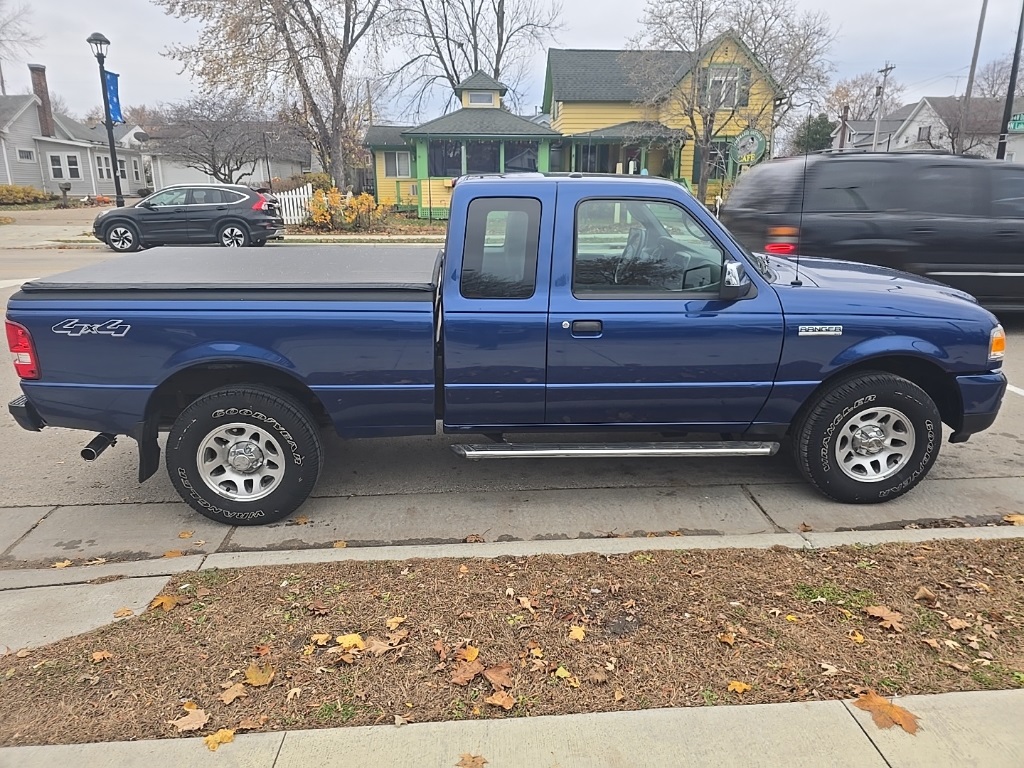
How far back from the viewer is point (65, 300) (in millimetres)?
3824

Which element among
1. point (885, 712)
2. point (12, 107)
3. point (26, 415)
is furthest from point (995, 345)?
point (12, 107)

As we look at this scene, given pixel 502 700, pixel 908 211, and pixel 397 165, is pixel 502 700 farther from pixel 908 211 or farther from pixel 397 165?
pixel 397 165

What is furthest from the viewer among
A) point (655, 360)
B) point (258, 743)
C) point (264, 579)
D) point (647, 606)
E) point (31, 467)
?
point (31, 467)

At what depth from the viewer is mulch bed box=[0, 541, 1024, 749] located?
2635 millimetres

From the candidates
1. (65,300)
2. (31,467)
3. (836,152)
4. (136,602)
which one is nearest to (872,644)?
(136,602)

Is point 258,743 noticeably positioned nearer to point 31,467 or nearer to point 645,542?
point 645,542

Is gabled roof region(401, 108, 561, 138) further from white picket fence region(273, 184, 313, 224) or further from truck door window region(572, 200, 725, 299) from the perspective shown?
truck door window region(572, 200, 725, 299)

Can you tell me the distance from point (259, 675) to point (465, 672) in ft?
2.55

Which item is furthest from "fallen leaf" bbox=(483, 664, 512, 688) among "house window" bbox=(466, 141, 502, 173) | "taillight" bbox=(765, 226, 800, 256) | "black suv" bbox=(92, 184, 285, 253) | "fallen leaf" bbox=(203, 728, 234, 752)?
"house window" bbox=(466, 141, 502, 173)

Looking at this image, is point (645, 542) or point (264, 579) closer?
point (264, 579)

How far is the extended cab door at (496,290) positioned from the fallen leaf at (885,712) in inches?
84.3

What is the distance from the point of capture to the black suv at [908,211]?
788 centimetres

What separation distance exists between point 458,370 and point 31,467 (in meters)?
3.30

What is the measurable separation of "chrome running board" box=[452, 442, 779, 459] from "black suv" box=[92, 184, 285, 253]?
16.1 meters
